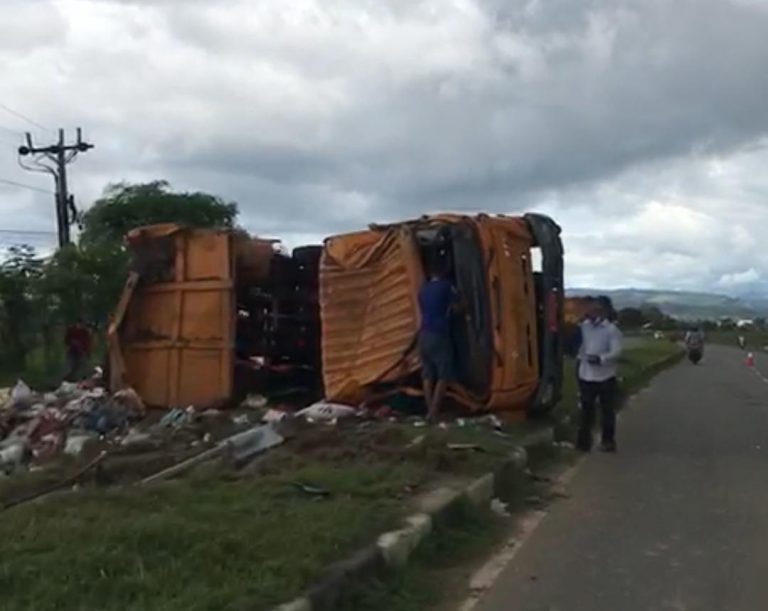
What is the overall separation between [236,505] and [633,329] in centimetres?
9868

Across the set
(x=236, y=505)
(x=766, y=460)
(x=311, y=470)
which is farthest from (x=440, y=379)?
(x=236, y=505)

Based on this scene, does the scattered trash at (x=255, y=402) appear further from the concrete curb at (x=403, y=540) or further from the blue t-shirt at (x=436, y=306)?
the concrete curb at (x=403, y=540)

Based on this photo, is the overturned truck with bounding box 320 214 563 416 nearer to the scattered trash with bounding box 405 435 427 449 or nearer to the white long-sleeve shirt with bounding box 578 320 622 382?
the white long-sleeve shirt with bounding box 578 320 622 382

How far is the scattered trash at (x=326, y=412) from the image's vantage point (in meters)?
13.2

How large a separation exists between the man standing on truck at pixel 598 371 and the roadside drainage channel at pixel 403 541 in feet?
9.30

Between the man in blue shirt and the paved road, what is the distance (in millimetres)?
1755

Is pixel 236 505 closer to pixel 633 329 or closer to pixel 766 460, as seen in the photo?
pixel 766 460

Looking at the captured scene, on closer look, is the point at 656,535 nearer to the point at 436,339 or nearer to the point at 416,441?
the point at 416,441

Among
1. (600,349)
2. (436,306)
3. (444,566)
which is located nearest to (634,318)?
(600,349)

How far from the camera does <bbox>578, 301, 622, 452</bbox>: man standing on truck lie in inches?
551

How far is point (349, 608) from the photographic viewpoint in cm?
661

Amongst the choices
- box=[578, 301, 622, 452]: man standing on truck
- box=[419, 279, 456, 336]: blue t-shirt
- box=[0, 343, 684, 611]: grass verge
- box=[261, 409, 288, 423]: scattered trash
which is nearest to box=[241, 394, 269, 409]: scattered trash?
box=[261, 409, 288, 423]: scattered trash

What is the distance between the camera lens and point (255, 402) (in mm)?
15188

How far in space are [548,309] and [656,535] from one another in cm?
595
